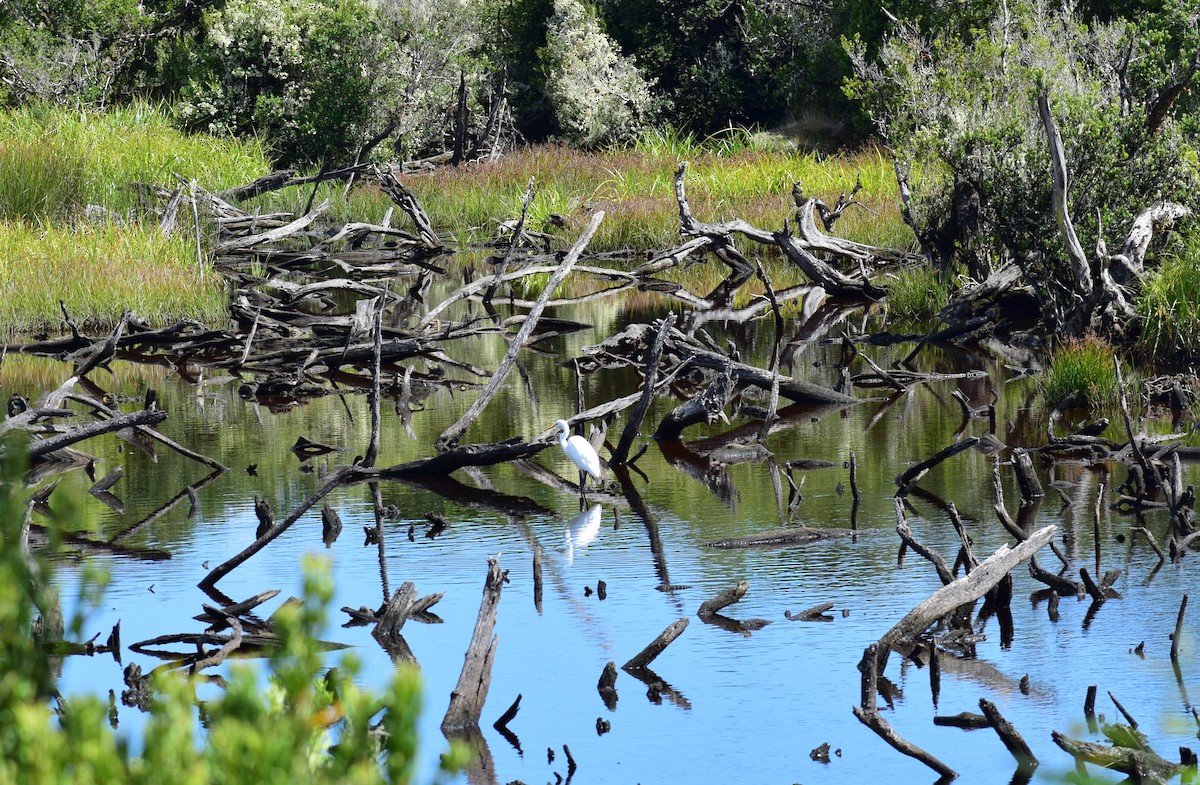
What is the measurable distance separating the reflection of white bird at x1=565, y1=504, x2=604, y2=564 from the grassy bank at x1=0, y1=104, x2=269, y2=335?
864cm

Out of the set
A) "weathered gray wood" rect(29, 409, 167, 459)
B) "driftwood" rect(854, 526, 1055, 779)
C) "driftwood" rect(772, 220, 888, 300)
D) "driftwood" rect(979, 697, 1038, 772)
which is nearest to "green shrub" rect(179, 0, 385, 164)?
"driftwood" rect(772, 220, 888, 300)

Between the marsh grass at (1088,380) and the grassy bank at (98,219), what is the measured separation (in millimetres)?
8908

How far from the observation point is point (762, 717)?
227 inches

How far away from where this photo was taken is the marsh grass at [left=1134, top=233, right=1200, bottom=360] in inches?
509

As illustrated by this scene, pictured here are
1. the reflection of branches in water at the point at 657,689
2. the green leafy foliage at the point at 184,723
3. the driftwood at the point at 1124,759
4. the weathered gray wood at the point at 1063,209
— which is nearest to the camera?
the green leafy foliage at the point at 184,723

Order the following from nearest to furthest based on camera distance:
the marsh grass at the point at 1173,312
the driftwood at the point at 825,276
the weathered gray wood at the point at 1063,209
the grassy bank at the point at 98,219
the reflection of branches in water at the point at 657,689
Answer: the reflection of branches in water at the point at 657,689 → the weathered gray wood at the point at 1063,209 → the marsh grass at the point at 1173,312 → the grassy bank at the point at 98,219 → the driftwood at the point at 825,276

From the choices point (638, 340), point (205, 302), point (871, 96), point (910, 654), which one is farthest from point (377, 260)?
point (910, 654)

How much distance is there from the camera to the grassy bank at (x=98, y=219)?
16.8 meters

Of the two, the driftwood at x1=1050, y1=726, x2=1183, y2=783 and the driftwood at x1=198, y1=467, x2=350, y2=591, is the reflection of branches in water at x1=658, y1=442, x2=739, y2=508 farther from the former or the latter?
the driftwood at x1=1050, y1=726, x2=1183, y2=783

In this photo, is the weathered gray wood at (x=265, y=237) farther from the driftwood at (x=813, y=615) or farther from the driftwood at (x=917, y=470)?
the driftwood at (x=813, y=615)

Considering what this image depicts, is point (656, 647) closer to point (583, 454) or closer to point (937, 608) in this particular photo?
point (937, 608)

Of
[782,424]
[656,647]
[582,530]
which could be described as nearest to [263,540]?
[656,647]

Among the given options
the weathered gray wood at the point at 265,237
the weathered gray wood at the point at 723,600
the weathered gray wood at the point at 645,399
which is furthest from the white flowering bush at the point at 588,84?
the weathered gray wood at the point at 723,600

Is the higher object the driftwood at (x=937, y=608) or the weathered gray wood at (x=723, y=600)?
the driftwood at (x=937, y=608)
